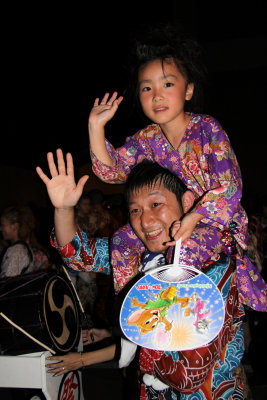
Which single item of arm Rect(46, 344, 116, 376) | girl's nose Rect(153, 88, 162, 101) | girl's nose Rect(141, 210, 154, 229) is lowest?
arm Rect(46, 344, 116, 376)

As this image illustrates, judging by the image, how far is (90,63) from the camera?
4949 mm

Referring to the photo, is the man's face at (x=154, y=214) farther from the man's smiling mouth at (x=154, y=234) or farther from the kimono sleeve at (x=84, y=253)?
the kimono sleeve at (x=84, y=253)

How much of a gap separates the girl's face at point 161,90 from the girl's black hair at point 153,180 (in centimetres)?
22

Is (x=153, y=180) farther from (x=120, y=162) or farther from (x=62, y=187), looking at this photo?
(x=62, y=187)

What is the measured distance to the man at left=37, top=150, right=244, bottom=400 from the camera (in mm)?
1332

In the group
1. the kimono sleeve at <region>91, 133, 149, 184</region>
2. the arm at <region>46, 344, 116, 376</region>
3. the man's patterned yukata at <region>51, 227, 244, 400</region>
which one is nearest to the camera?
the man's patterned yukata at <region>51, 227, 244, 400</region>

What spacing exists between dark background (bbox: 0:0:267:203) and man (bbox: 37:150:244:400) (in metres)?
0.70

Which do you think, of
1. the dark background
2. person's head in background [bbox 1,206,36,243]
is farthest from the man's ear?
person's head in background [bbox 1,206,36,243]

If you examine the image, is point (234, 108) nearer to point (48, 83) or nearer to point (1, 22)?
point (48, 83)

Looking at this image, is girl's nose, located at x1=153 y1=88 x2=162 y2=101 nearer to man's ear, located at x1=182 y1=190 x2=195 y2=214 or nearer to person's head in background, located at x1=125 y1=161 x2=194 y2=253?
person's head in background, located at x1=125 y1=161 x2=194 y2=253

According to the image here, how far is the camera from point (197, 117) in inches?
68.5

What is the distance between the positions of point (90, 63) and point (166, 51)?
11.6 ft

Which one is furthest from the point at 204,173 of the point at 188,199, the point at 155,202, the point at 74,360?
the point at 74,360

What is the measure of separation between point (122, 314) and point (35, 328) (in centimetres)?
84
